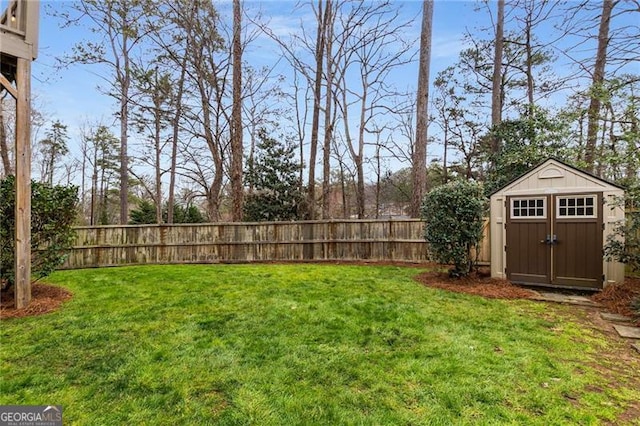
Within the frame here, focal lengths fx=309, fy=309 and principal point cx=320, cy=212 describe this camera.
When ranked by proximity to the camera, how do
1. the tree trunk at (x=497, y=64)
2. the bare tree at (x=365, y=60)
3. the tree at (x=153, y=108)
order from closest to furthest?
1. the tree trunk at (x=497, y=64)
2. the bare tree at (x=365, y=60)
3. the tree at (x=153, y=108)

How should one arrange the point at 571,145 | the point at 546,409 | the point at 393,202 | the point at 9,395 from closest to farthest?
the point at 546,409 → the point at 9,395 → the point at 571,145 → the point at 393,202

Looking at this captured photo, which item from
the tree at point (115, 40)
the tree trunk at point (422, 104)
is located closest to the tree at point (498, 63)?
the tree trunk at point (422, 104)

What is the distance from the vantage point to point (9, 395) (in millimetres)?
2168

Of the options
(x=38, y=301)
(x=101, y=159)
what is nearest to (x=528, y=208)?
(x=38, y=301)

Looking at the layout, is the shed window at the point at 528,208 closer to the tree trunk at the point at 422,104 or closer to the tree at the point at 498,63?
the tree trunk at the point at 422,104

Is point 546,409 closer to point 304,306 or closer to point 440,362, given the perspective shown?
point 440,362

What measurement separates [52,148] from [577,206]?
20.9 m

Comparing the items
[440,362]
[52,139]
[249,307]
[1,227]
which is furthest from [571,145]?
[52,139]

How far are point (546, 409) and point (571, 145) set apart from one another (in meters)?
9.03

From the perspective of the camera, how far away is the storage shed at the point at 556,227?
15.5ft

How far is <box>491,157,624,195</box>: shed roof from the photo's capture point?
4.76 meters

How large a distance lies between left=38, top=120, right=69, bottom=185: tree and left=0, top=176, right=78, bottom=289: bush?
1420 cm

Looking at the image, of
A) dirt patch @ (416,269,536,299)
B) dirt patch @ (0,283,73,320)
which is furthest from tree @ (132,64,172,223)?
dirt patch @ (416,269,536,299)

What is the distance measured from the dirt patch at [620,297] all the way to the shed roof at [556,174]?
1469 mm
